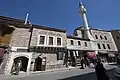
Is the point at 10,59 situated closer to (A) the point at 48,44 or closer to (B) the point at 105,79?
(A) the point at 48,44

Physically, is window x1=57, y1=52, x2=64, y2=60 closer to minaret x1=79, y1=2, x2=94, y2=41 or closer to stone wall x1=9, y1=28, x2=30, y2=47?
stone wall x1=9, y1=28, x2=30, y2=47

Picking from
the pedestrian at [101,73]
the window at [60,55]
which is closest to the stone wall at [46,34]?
the window at [60,55]

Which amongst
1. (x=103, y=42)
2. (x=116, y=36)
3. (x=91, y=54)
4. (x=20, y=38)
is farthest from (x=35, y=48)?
(x=116, y=36)

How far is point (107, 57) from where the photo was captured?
2294 cm

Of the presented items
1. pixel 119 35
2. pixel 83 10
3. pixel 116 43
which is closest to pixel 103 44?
pixel 116 43

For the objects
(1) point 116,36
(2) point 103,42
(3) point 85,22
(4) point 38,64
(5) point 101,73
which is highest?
(3) point 85,22

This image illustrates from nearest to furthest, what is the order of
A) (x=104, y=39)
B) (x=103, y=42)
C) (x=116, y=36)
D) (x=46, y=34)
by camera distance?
(x=46, y=34) → (x=103, y=42) → (x=104, y=39) → (x=116, y=36)

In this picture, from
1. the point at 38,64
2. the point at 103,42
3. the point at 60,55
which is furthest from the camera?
the point at 103,42

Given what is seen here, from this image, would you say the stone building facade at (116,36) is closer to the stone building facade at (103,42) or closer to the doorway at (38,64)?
the stone building facade at (103,42)

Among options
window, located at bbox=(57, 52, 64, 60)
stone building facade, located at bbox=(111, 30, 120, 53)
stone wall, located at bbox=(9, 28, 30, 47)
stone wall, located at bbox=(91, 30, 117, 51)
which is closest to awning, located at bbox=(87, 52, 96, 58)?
stone wall, located at bbox=(91, 30, 117, 51)

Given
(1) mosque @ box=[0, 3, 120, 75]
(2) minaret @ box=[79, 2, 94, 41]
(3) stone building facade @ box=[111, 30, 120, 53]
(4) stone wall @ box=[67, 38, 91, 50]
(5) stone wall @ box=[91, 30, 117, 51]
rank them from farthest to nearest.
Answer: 1. (3) stone building facade @ box=[111, 30, 120, 53]
2. (5) stone wall @ box=[91, 30, 117, 51]
3. (2) minaret @ box=[79, 2, 94, 41]
4. (4) stone wall @ box=[67, 38, 91, 50]
5. (1) mosque @ box=[0, 3, 120, 75]

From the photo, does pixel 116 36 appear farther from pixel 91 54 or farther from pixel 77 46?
pixel 77 46

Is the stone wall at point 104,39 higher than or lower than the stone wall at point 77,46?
higher

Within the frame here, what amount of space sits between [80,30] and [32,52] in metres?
17.0
